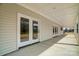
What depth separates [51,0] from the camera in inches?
130

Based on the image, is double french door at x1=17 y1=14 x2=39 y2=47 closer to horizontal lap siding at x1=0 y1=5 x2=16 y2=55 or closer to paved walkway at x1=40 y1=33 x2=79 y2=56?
horizontal lap siding at x1=0 y1=5 x2=16 y2=55

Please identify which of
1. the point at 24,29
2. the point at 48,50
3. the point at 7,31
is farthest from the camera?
the point at 24,29

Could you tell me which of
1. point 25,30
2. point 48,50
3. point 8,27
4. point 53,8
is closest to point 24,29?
point 25,30

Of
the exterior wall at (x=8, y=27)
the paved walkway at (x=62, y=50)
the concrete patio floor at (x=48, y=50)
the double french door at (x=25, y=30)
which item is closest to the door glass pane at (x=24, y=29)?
the double french door at (x=25, y=30)

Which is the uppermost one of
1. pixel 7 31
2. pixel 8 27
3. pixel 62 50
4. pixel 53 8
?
pixel 53 8

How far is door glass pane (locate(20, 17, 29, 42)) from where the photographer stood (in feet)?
20.3

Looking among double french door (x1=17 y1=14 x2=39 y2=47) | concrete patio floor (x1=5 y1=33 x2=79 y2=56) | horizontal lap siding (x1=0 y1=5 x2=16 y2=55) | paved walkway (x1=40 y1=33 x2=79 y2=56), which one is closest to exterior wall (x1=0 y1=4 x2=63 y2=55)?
horizontal lap siding (x1=0 y1=5 x2=16 y2=55)

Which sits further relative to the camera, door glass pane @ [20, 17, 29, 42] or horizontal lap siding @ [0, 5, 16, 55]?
door glass pane @ [20, 17, 29, 42]

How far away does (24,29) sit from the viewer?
657 centimetres

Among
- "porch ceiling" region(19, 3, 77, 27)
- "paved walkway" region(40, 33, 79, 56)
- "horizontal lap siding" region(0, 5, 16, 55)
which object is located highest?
"porch ceiling" region(19, 3, 77, 27)

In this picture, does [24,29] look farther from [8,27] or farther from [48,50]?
[48,50]

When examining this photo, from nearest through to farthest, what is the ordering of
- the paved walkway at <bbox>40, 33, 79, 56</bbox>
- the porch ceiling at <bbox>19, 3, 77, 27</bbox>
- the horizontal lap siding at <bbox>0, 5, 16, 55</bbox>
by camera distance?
the horizontal lap siding at <bbox>0, 5, 16, 55</bbox>
the paved walkway at <bbox>40, 33, 79, 56</bbox>
the porch ceiling at <bbox>19, 3, 77, 27</bbox>

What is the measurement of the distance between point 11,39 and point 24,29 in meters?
1.63

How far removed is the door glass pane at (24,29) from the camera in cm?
619
